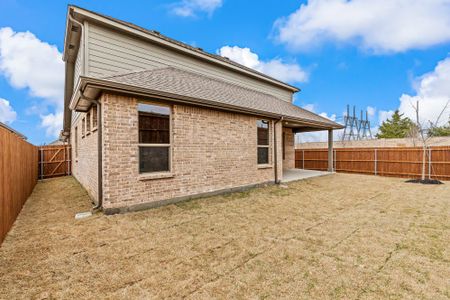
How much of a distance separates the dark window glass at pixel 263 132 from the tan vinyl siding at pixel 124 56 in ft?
13.2

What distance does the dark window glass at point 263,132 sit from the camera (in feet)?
29.6

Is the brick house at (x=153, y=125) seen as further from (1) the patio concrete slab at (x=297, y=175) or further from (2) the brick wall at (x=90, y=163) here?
(1) the patio concrete slab at (x=297, y=175)

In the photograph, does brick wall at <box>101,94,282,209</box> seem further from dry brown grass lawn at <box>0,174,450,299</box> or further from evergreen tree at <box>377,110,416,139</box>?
evergreen tree at <box>377,110,416,139</box>

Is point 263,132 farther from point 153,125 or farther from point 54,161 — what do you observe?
point 54,161

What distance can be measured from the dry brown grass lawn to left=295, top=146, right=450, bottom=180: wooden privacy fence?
7582 millimetres

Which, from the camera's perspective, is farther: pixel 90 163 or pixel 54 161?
pixel 54 161

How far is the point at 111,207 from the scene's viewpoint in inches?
203

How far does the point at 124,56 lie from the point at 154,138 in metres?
4.07

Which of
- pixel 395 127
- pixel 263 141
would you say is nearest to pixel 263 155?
pixel 263 141

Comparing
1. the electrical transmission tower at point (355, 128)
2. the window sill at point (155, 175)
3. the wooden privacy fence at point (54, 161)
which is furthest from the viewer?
the electrical transmission tower at point (355, 128)

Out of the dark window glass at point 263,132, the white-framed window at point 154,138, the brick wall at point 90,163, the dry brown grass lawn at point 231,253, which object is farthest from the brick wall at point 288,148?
the brick wall at point 90,163

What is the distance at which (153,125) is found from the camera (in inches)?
236

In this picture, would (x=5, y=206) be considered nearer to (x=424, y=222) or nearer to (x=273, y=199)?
(x=273, y=199)

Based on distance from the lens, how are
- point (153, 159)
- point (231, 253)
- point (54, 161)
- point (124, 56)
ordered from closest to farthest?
point (231, 253)
point (153, 159)
point (124, 56)
point (54, 161)
